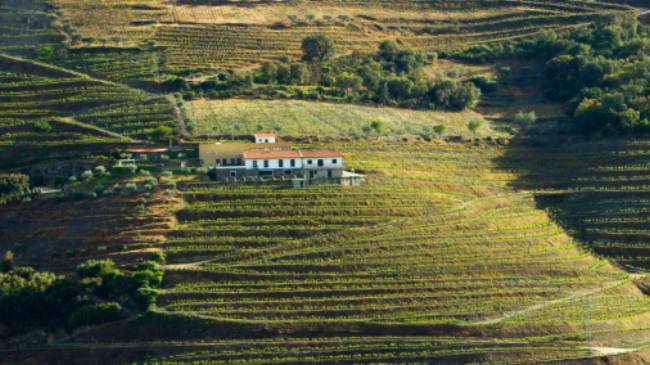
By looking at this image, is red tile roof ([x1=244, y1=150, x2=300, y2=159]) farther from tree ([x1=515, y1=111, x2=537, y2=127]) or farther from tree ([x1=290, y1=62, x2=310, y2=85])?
tree ([x1=515, y1=111, x2=537, y2=127])

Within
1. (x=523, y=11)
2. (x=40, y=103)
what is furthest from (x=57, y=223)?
(x=523, y=11)

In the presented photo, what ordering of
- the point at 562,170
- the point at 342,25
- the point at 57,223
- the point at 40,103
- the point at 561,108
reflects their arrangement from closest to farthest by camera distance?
1. the point at 57,223
2. the point at 562,170
3. the point at 40,103
4. the point at 561,108
5. the point at 342,25

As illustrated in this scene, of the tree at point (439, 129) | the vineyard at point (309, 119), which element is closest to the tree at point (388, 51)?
the vineyard at point (309, 119)

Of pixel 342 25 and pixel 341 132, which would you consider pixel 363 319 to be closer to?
pixel 341 132

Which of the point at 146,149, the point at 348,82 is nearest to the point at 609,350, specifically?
the point at 146,149

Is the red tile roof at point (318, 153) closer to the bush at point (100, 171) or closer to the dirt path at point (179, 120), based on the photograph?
the dirt path at point (179, 120)

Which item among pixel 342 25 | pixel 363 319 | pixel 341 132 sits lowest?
pixel 363 319

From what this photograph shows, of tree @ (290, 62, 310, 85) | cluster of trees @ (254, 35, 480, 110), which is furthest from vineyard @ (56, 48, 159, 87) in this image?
tree @ (290, 62, 310, 85)

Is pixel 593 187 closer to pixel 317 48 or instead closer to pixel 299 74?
pixel 299 74
